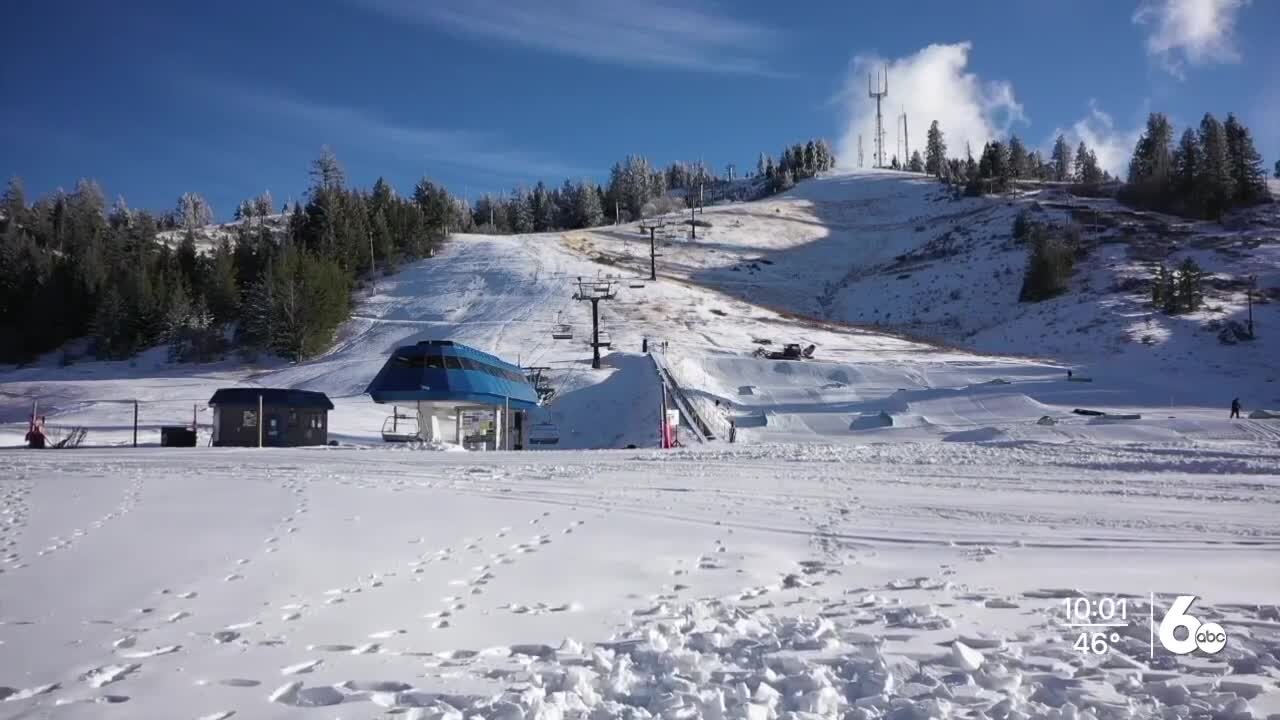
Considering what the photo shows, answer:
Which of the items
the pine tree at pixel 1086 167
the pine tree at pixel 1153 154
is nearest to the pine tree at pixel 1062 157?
the pine tree at pixel 1086 167

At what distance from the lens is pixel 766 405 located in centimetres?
3688

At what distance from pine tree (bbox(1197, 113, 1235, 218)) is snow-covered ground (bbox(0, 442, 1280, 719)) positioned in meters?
94.5

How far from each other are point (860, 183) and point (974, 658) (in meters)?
156

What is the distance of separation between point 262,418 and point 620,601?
27743mm

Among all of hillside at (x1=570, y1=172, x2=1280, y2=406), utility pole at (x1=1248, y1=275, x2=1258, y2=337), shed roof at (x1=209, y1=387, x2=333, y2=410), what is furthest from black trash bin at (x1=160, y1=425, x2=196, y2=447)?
utility pole at (x1=1248, y1=275, x2=1258, y2=337)

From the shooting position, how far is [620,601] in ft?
19.3

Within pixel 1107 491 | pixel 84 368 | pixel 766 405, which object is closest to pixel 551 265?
pixel 84 368

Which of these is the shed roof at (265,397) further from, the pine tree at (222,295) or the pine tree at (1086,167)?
the pine tree at (1086,167)

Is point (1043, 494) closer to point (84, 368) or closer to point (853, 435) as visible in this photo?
point (853, 435)

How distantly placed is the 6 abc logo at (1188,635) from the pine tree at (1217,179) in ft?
340

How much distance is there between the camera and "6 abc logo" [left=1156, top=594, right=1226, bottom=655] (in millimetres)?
4664

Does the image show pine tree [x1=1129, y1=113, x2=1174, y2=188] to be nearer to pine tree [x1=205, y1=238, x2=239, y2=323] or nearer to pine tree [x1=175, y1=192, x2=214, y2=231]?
pine tree [x1=205, y1=238, x2=239, y2=323]

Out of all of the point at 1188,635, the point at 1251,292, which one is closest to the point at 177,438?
the point at 1188,635

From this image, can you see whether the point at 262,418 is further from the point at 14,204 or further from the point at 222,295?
the point at 14,204
